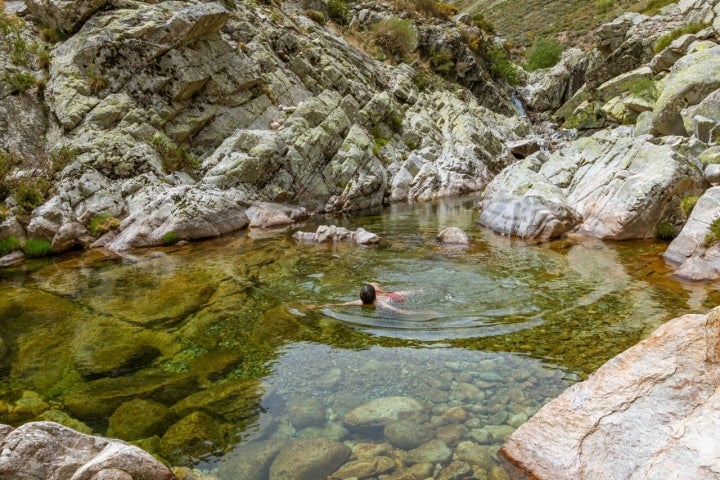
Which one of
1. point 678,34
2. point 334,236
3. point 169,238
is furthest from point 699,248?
point 678,34

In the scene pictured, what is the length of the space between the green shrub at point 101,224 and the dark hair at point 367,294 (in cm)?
1623

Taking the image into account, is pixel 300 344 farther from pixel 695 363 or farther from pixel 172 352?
pixel 695 363

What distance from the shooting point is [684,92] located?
69.6 feet

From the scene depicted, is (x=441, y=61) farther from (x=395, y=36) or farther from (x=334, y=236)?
(x=334, y=236)

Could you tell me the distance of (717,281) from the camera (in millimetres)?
11961

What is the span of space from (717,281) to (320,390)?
11165 millimetres

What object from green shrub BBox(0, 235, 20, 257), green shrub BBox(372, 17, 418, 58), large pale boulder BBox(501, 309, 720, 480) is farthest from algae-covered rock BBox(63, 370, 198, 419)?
green shrub BBox(372, 17, 418, 58)

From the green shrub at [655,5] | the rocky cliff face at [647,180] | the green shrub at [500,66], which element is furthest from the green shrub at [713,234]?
the green shrub at [500,66]

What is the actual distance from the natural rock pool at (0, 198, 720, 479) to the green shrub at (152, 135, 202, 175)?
10.9 metres

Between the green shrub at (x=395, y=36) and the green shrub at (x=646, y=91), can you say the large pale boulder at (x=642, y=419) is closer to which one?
the green shrub at (x=646, y=91)

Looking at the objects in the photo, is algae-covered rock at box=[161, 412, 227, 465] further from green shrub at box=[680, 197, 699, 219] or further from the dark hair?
green shrub at box=[680, 197, 699, 219]

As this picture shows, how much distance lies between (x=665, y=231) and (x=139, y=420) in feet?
60.8

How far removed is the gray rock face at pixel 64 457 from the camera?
4547 millimetres

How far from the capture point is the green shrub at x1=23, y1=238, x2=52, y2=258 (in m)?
19.7
